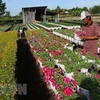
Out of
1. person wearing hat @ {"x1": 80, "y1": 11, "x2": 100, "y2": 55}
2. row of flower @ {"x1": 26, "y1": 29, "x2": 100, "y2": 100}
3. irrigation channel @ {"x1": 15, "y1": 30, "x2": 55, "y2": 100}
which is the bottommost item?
irrigation channel @ {"x1": 15, "y1": 30, "x2": 55, "y2": 100}

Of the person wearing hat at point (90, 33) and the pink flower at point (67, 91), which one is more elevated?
the person wearing hat at point (90, 33)

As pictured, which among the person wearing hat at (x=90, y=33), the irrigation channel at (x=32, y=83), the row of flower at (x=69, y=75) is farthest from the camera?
the irrigation channel at (x=32, y=83)

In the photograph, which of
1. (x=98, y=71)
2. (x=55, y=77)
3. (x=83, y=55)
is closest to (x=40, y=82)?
(x=83, y=55)

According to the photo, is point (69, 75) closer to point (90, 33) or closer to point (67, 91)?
point (90, 33)

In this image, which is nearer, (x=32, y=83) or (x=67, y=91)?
(x=67, y=91)

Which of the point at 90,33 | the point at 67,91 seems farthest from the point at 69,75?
the point at 67,91

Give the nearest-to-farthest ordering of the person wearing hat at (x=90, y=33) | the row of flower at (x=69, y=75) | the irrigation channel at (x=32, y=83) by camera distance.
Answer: the row of flower at (x=69, y=75)
the person wearing hat at (x=90, y=33)
the irrigation channel at (x=32, y=83)

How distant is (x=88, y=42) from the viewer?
750 cm

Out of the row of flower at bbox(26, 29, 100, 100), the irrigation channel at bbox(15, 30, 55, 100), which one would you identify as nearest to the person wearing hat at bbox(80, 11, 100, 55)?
the row of flower at bbox(26, 29, 100, 100)

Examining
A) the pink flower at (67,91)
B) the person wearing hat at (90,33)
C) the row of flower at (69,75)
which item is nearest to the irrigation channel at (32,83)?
the row of flower at (69,75)

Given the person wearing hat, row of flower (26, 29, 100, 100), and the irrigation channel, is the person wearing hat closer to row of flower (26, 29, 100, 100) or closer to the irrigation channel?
row of flower (26, 29, 100, 100)

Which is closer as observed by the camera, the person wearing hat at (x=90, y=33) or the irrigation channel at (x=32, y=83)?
the person wearing hat at (x=90, y=33)

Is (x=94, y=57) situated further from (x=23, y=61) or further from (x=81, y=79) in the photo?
(x=23, y=61)

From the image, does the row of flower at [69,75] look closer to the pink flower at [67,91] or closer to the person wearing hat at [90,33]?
the pink flower at [67,91]
